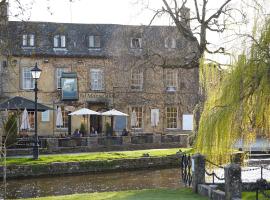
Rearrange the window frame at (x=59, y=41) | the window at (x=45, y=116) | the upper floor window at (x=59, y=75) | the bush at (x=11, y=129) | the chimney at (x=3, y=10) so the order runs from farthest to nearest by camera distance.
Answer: the window frame at (x=59, y=41) → the upper floor window at (x=59, y=75) → the window at (x=45, y=116) → the bush at (x=11, y=129) → the chimney at (x=3, y=10)

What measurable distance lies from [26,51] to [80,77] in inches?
184

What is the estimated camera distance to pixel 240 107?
1381cm

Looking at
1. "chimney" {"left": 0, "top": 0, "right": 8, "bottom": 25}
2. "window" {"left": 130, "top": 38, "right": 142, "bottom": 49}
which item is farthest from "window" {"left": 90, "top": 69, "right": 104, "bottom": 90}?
"chimney" {"left": 0, "top": 0, "right": 8, "bottom": 25}

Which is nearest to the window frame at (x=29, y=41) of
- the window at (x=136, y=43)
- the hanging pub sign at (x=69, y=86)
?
the hanging pub sign at (x=69, y=86)

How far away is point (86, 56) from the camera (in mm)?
44531

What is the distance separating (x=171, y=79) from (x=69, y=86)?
8.89 m

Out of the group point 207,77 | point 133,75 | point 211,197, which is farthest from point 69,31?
point 211,197

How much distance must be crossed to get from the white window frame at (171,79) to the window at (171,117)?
166cm

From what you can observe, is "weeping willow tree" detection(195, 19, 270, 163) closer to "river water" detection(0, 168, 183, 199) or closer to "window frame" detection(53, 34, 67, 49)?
"river water" detection(0, 168, 183, 199)

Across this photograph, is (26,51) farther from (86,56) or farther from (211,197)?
(211,197)

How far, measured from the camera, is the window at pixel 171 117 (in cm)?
4616

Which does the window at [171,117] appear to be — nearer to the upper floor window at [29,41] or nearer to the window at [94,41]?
the window at [94,41]

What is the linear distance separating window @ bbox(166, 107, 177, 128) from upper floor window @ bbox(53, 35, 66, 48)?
9.99m

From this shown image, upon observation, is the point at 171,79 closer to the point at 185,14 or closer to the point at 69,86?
the point at 69,86
